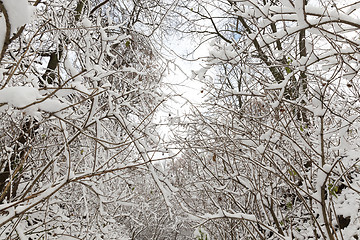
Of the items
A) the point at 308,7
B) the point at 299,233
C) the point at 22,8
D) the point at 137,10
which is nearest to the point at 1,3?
the point at 22,8

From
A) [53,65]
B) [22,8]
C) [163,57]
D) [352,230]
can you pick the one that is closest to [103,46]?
[163,57]

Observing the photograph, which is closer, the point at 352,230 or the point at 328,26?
the point at 328,26

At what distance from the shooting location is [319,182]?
1575 millimetres

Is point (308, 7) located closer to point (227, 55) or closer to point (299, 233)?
point (227, 55)

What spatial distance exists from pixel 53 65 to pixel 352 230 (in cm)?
479

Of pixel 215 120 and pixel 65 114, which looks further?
pixel 215 120

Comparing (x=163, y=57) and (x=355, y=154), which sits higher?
(x=163, y=57)

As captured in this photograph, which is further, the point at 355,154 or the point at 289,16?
the point at 355,154

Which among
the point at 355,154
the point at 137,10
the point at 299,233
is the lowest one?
the point at 299,233

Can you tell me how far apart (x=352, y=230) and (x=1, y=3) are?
3433mm

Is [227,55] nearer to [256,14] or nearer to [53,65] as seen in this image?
[256,14]

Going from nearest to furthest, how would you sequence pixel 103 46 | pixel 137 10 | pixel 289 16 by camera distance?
pixel 289 16 < pixel 103 46 < pixel 137 10

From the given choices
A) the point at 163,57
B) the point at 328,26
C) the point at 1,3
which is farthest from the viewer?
the point at 163,57

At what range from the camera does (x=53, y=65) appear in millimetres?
4297
